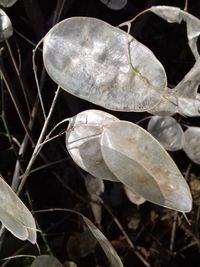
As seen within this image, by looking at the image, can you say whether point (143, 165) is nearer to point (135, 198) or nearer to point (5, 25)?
point (5, 25)

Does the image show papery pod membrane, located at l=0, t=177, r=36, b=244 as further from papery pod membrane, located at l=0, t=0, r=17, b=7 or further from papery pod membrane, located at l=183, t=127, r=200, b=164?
papery pod membrane, located at l=183, t=127, r=200, b=164

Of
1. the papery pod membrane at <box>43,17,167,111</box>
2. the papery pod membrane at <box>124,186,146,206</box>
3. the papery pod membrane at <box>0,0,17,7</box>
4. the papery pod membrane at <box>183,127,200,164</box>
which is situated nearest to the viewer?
the papery pod membrane at <box>43,17,167,111</box>

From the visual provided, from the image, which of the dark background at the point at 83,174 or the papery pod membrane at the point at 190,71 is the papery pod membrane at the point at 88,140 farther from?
the dark background at the point at 83,174

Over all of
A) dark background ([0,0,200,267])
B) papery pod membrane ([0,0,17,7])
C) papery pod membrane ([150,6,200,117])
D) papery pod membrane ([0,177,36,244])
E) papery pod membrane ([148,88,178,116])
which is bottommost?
dark background ([0,0,200,267])

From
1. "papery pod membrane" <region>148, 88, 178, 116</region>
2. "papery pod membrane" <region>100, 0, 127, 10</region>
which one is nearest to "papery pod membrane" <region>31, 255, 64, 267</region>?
"papery pod membrane" <region>148, 88, 178, 116</region>

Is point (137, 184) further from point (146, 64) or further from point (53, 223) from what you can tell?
point (53, 223)

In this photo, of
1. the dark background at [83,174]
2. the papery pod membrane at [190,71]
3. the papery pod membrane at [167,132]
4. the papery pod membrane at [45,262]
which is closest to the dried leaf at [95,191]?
the dark background at [83,174]
